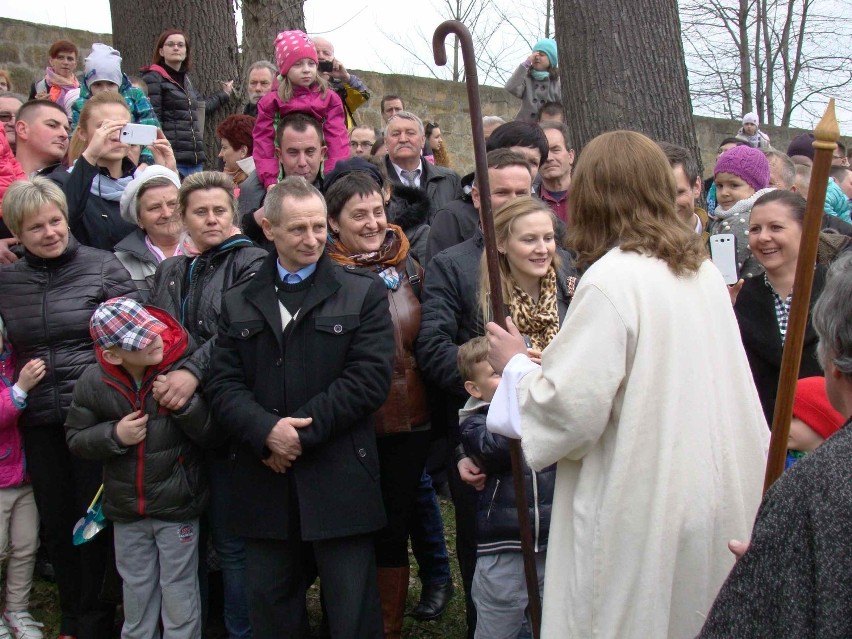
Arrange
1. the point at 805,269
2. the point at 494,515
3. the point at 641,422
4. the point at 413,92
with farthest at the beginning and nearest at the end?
1. the point at 413,92
2. the point at 494,515
3. the point at 641,422
4. the point at 805,269

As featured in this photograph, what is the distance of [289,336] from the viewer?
362 cm

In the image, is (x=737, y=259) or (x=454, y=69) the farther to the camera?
(x=454, y=69)

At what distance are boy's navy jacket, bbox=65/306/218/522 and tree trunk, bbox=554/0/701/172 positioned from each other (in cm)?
311

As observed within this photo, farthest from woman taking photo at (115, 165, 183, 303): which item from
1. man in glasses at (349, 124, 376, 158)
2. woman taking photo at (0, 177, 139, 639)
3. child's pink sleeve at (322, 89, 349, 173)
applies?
man in glasses at (349, 124, 376, 158)

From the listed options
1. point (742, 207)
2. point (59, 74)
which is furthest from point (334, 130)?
point (59, 74)

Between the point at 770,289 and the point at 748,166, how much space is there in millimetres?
1228

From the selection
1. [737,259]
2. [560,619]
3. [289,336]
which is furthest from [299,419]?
[737,259]

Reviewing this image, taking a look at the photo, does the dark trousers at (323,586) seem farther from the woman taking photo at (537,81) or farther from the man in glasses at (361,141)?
the woman taking photo at (537,81)

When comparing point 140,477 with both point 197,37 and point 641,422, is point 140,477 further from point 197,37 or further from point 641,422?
point 197,37

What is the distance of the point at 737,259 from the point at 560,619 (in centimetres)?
245

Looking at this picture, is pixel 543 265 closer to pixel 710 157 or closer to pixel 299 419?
pixel 299 419

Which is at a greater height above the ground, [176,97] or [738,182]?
[176,97]

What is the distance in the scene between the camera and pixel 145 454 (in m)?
3.84

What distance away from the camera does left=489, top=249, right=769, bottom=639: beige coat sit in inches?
93.6
